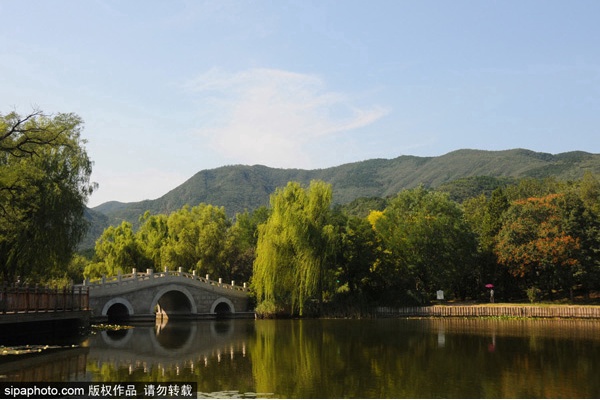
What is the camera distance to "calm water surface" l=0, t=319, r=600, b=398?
39.3ft

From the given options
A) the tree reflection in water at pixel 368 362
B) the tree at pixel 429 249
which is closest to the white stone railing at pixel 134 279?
the tree reflection in water at pixel 368 362

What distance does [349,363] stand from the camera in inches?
621

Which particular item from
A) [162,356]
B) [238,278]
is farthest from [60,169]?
[238,278]

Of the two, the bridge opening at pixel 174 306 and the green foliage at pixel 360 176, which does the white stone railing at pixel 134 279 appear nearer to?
the bridge opening at pixel 174 306

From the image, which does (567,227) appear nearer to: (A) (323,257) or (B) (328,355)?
A: (A) (323,257)

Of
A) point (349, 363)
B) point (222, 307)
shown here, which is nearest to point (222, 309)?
point (222, 307)

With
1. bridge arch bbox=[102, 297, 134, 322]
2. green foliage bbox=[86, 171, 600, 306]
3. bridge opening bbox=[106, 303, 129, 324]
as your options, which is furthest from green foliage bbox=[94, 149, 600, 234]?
bridge arch bbox=[102, 297, 134, 322]

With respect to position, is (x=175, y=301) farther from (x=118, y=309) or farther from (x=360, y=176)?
(x=360, y=176)

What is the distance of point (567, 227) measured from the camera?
129 ft

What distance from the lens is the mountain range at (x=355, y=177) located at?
143875 millimetres

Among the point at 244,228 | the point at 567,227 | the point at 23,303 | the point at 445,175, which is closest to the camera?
the point at 23,303

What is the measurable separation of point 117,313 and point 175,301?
5.71 m

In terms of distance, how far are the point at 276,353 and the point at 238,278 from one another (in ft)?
96.9

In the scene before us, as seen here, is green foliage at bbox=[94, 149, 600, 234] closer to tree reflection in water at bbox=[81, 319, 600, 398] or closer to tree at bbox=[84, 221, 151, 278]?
tree at bbox=[84, 221, 151, 278]
